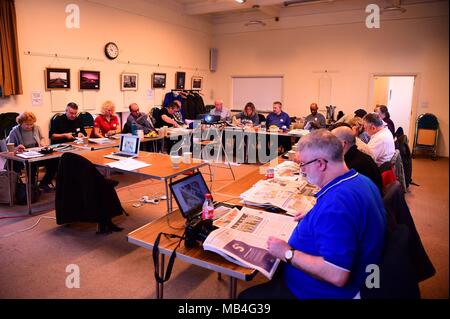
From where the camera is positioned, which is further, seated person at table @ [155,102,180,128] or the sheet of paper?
seated person at table @ [155,102,180,128]

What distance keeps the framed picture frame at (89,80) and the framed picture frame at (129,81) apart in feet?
2.06

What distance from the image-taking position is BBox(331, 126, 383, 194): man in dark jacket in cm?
244

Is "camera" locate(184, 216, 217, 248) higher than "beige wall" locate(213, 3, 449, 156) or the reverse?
the reverse

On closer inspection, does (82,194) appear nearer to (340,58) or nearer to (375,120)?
(375,120)

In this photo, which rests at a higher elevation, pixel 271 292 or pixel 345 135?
pixel 345 135

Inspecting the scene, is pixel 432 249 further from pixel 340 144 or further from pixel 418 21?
pixel 418 21

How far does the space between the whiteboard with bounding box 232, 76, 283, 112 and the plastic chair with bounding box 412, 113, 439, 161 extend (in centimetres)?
355

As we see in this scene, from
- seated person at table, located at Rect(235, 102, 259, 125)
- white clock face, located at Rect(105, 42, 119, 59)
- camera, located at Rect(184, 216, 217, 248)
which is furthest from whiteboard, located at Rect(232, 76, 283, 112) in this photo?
camera, located at Rect(184, 216, 217, 248)

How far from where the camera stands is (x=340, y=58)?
849 cm

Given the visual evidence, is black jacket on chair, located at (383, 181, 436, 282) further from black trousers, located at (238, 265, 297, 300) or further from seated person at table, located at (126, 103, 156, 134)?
seated person at table, located at (126, 103, 156, 134)

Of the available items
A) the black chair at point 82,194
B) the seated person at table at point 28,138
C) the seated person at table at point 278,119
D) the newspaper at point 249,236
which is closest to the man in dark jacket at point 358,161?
the newspaper at point 249,236

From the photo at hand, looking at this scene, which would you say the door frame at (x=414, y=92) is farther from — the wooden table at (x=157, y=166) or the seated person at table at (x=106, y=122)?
the wooden table at (x=157, y=166)

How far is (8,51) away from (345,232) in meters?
5.80

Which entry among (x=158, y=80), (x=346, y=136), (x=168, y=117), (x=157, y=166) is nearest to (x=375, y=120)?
(x=346, y=136)
